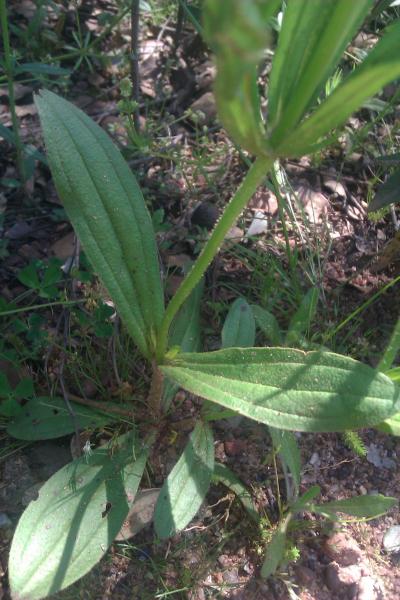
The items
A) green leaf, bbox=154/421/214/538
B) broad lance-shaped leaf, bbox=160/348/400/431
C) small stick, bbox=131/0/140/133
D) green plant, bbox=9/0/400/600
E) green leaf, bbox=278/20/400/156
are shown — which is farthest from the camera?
small stick, bbox=131/0/140/133

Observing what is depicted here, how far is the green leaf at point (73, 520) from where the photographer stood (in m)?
1.25

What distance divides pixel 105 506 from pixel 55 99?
36.9 inches

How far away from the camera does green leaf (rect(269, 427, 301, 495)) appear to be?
1445 millimetres

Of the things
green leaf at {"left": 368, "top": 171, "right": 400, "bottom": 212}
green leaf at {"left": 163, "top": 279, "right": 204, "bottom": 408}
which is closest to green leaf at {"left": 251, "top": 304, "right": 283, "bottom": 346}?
green leaf at {"left": 163, "top": 279, "right": 204, "bottom": 408}

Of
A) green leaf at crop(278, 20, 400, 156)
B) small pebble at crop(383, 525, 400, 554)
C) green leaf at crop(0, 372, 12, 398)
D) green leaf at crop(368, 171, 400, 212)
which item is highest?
green leaf at crop(278, 20, 400, 156)

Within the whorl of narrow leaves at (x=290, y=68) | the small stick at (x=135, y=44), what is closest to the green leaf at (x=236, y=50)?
the whorl of narrow leaves at (x=290, y=68)

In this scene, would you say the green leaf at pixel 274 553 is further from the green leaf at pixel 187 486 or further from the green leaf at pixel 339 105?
the green leaf at pixel 339 105

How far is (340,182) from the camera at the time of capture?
2.20 metres

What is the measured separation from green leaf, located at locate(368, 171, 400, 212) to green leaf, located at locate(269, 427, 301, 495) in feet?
2.44

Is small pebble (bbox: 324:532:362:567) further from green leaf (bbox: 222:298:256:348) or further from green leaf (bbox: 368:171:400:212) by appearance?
green leaf (bbox: 368:171:400:212)

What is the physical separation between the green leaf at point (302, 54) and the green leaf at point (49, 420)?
0.87 m

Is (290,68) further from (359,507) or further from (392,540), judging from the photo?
(392,540)

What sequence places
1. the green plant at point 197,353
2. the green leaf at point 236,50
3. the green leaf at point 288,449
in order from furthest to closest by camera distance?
the green leaf at point 288,449
the green plant at point 197,353
the green leaf at point 236,50

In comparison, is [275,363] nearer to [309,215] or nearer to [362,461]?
[362,461]
